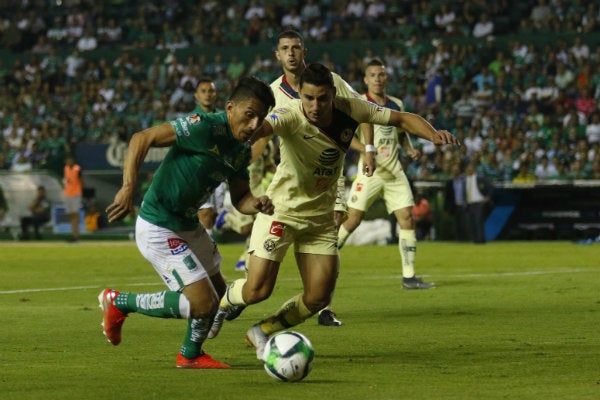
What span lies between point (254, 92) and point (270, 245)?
166 cm

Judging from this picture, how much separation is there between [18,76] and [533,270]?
24124mm

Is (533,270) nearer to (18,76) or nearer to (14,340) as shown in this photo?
(14,340)

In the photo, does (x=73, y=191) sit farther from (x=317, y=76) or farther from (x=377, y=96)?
(x=317, y=76)

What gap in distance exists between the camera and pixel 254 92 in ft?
28.0

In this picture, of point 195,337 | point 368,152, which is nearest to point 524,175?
point 368,152

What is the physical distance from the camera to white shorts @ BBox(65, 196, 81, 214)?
3006 centimetres

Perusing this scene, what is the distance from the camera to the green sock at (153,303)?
8688 mm

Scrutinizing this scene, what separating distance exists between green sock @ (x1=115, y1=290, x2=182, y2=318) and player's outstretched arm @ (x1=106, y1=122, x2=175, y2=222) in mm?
819

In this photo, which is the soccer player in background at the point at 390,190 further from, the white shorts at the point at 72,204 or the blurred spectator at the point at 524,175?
the white shorts at the point at 72,204

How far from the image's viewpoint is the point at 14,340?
1091cm

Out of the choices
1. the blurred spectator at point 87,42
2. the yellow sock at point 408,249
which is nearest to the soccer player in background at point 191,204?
the yellow sock at point 408,249

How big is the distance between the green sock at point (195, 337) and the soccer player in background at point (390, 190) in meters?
6.72

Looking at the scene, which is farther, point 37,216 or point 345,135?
point 37,216

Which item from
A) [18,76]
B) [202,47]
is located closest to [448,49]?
[202,47]
